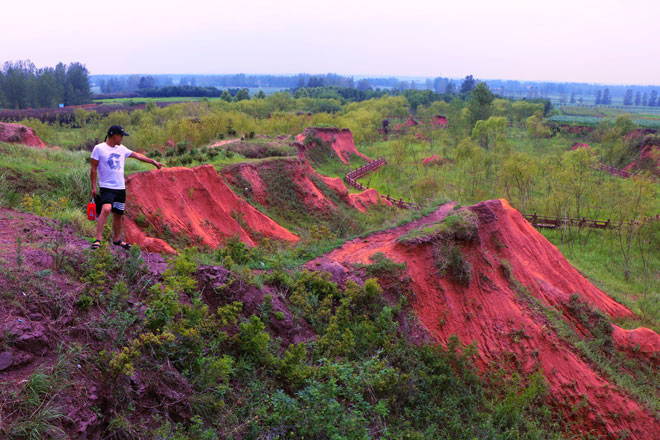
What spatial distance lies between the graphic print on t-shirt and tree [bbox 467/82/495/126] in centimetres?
6755

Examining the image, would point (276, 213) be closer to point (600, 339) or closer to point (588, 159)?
point (600, 339)

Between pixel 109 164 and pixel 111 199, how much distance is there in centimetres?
59

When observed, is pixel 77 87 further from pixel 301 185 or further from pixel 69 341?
pixel 69 341

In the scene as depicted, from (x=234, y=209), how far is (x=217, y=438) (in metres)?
14.7

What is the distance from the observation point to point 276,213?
22062mm

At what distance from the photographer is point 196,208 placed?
55.3ft

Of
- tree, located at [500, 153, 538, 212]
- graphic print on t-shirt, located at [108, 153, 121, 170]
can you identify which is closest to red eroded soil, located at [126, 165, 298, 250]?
graphic print on t-shirt, located at [108, 153, 121, 170]

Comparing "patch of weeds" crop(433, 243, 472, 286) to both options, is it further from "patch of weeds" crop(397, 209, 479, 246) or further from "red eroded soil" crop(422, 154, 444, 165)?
"red eroded soil" crop(422, 154, 444, 165)

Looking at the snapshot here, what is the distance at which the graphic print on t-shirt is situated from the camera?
6879 millimetres

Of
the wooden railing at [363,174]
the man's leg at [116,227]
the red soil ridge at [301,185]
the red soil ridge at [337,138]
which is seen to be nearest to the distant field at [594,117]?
the red soil ridge at [337,138]

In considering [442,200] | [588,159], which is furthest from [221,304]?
[588,159]

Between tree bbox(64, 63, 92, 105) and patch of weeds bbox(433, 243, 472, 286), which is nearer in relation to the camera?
patch of weeds bbox(433, 243, 472, 286)

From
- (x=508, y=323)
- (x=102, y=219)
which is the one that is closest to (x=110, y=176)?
(x=102, y=219)

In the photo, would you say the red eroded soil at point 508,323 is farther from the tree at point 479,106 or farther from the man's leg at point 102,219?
the tree at point 479,106
